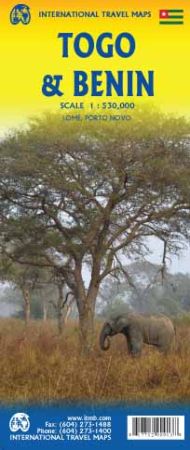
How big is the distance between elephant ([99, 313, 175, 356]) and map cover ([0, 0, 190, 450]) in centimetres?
2

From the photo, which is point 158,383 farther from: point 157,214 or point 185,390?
point 157,214

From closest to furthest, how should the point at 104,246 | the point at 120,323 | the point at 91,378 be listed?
1. the point at 91,378
2. the point at 120,323
3. the point at 104,246

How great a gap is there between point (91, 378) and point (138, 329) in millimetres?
1656

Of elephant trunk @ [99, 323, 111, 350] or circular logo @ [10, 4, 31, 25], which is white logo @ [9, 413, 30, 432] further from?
elephant trunk @ [99, 323, 111, 350]

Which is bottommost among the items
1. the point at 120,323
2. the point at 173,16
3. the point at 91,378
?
the point at 91,378

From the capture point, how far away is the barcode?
7.48ft

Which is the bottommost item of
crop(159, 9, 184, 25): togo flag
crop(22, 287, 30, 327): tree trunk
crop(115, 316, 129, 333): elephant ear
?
crop(115, 316, 129, 333): elephant ear

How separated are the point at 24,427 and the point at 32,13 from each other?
5.17ft

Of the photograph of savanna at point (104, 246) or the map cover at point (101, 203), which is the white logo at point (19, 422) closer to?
the map cover at point (101, 203)

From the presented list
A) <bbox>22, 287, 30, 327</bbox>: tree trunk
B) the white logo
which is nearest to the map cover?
the white logo

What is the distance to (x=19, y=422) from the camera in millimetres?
2375

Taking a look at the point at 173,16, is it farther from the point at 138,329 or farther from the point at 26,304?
the point at 26,304

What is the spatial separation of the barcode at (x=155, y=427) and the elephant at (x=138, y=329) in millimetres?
1252

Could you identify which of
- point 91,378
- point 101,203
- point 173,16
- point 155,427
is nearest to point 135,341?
point 101,203
